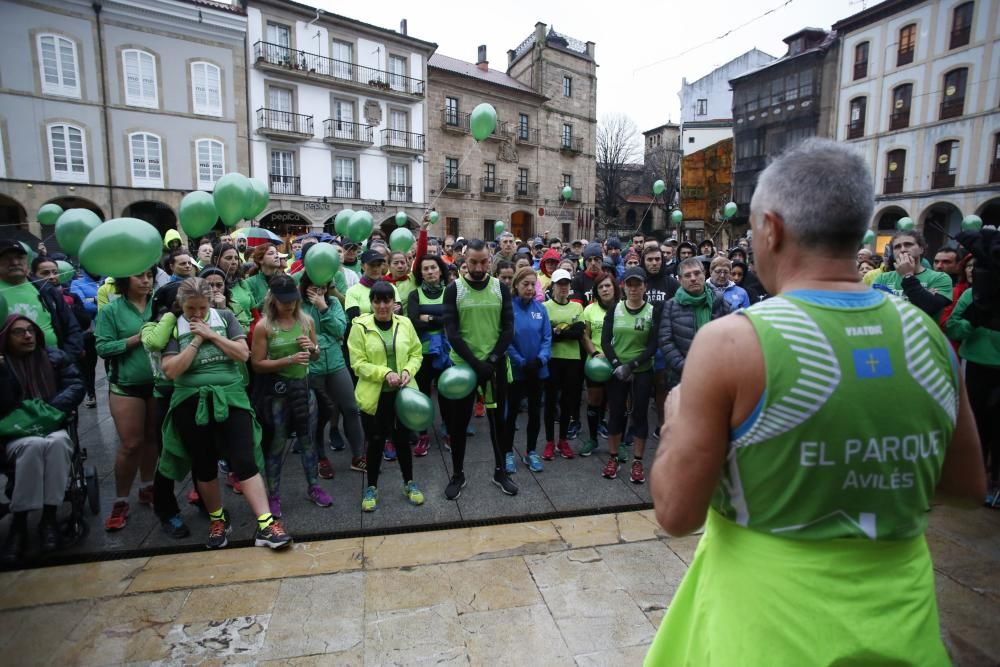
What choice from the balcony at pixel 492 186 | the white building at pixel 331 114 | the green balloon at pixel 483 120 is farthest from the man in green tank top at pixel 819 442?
the balcony at pixel 492 186

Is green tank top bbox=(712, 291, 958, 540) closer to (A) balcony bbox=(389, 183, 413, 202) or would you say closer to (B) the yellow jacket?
(B) the yellow jacket

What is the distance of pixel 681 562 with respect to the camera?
335 centimetres

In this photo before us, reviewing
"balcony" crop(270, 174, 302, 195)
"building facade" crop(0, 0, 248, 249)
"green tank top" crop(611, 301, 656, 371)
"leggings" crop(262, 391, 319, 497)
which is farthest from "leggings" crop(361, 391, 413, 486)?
"balcony" crop(270, 174, 302, 195)

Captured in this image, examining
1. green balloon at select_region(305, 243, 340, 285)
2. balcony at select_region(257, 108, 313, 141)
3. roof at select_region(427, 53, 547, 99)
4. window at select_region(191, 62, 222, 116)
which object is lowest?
Result: green balloon at select_region(305, 243, 340, 285)

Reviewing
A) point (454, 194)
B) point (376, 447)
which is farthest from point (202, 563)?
point (454, 194)

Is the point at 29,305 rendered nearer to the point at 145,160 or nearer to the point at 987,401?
the point at 987,401

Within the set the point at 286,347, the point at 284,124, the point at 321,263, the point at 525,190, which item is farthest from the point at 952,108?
the point at 286,347

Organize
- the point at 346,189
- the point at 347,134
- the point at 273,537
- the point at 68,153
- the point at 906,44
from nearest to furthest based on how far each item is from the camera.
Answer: the point at 273,537, the point at 68,153, the point at 906,44, the point at 347,134, the point at 346,189

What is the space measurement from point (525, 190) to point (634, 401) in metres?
28.2

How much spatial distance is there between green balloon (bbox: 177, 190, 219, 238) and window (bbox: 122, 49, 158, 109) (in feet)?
59.7

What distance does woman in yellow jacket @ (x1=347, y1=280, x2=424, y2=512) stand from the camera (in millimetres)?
4012

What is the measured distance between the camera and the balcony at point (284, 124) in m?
21.5

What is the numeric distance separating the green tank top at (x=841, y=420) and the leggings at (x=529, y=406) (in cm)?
368

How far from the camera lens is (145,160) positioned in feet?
64.1
